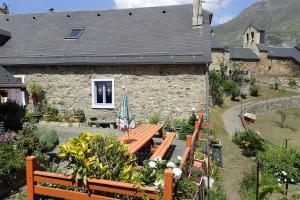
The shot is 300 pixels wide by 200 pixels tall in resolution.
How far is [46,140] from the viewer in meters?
9.80

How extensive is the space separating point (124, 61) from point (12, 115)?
621cm

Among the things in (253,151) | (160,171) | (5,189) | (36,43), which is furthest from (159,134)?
(36,43)

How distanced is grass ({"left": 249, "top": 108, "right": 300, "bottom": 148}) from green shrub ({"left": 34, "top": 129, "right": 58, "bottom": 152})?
46.2 feet

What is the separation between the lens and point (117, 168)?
571 cm

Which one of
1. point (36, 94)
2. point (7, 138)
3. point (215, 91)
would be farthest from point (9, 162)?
point (215, 91)

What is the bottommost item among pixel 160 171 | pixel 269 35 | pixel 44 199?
pixel 44 199

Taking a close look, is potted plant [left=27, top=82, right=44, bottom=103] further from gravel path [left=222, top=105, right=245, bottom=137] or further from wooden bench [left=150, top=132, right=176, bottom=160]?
gravel path [left=222, top=105, right=245, bottom=137]

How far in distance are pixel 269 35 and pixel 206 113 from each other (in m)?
158

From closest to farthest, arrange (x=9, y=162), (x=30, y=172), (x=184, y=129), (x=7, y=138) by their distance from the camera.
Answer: (x=30, y=172) → (x=9, y=162) → (x=7, y=138) → (x=184, y=129)

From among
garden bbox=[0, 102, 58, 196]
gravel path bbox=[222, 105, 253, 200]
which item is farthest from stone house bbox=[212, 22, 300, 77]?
garden bbox=[0, 102, 58, 196]

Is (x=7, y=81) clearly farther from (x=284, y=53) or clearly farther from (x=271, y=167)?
(x=284, y=53)

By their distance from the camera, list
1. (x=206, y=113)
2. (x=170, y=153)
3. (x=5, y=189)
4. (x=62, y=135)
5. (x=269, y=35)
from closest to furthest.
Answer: (x=5, y=189)
(x=170, y=153)
(x=62, y=135)
(x=206, y=113)
(x=269, y=35)

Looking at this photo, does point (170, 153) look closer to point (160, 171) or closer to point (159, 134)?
point (159, 134)

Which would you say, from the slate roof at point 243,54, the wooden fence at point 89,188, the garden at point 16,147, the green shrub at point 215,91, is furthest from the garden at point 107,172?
the slate roof at point 243,54
